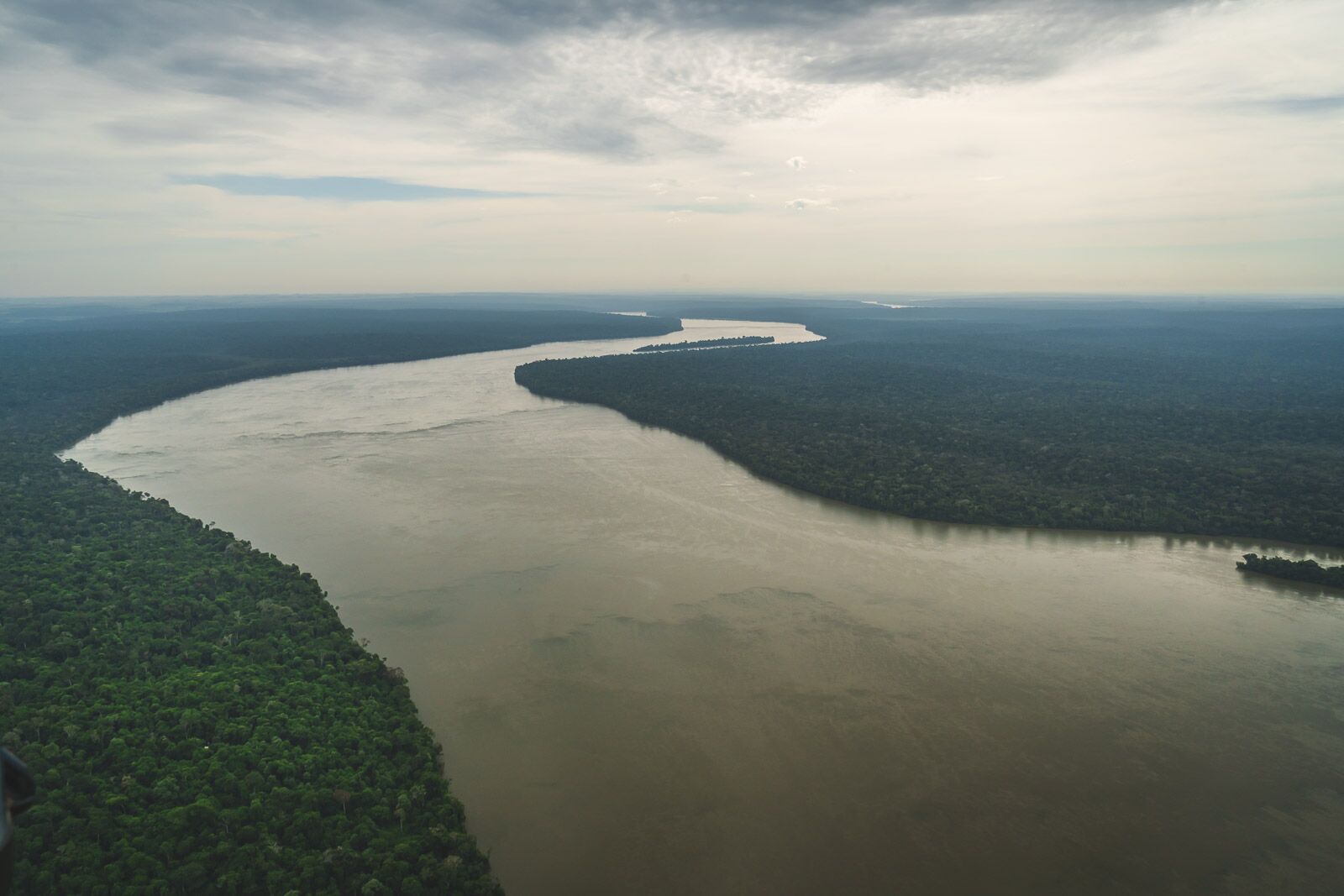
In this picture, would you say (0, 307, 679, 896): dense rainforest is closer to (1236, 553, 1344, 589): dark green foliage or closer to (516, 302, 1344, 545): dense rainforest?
(516, 302, 1344, 545): dense rainforest

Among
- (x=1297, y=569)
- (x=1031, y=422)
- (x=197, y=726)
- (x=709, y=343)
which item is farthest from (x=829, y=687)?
(x=709, y=343)

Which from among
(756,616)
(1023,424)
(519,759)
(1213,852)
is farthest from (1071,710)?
(1023,424)

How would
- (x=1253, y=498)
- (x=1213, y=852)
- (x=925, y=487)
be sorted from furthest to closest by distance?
(x=925, y=487)
(x=1253, y=498)
(x=1213, y=852)

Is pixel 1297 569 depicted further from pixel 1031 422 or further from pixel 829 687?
pixel 1031 422

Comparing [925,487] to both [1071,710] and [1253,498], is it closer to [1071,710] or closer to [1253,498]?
[1253,498]

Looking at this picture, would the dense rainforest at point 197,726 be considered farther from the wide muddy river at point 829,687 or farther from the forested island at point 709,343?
the forested island at point 709,343

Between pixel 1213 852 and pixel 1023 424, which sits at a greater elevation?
pixel 1023 424
